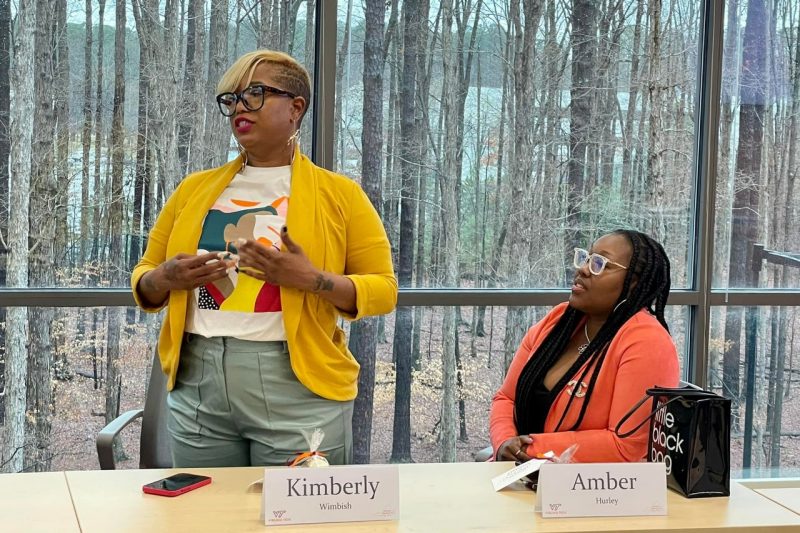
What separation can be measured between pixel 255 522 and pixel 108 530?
0.26m

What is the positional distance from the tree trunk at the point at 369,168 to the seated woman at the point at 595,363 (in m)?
1.07

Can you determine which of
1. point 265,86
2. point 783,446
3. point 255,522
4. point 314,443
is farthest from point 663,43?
point 255,522

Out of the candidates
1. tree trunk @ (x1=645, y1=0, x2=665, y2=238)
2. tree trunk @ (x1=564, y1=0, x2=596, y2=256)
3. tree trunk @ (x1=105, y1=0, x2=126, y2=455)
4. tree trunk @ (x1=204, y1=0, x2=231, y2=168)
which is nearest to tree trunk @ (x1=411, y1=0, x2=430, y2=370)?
tree trunk @ (x1=564, y1=0, x2=596, y2=256)

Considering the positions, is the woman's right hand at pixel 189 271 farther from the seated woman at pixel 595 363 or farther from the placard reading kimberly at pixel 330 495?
the seated woman at pixel 595 363

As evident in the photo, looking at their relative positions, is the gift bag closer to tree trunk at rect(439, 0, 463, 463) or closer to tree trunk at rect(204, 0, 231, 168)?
tree trunk at rect(439, 0, 463, 463)

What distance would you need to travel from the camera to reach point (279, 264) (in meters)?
2.19

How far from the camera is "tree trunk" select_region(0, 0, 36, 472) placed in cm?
328

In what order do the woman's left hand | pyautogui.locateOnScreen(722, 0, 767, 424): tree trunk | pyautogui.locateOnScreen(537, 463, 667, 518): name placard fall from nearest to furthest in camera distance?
pyautogui.locateOnScreen(537, 463, 667, 518): name placard
the woman's left hand
pyautogui.locateOnScreen(722, 0, 767, 424): tree trunk

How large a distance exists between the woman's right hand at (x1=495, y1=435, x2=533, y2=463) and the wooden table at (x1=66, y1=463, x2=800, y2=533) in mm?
262

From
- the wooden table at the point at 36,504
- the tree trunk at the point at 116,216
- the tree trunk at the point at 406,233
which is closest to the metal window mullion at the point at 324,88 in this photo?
the tree trunk at the point at 406,233

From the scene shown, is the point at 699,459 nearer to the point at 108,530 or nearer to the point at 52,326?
the point at 108,530

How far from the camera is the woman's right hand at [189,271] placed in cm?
220

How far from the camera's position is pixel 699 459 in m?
2.00

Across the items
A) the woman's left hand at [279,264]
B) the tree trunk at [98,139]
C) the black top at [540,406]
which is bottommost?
the black top at [540,406]
